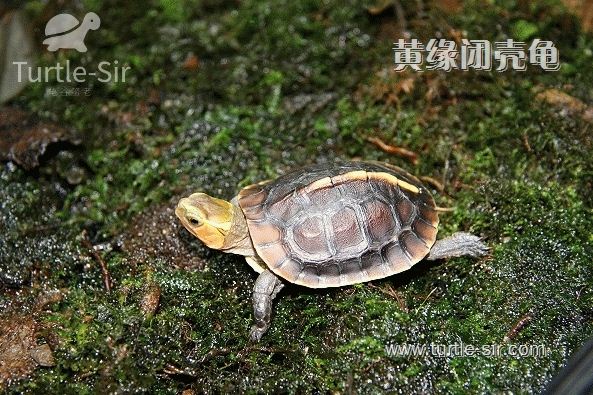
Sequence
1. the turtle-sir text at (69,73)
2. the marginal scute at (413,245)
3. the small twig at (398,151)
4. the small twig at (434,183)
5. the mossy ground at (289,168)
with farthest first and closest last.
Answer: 1. the turtle-sir text at (69,73)
2. the small twig at (398,151)
3. the small twig at (434,183)
4. the marginal scute at (413,245)
5. the mossy ground at (289,168)

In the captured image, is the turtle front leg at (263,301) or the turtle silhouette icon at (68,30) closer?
the turtle front leg at (263,301)

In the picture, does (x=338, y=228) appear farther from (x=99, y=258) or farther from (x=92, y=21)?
(x=92, y=21)

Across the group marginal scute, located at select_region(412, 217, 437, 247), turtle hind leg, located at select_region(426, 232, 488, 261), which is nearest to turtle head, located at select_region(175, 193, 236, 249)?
marginal scute, located at select_region(412, 217, 437, 247)

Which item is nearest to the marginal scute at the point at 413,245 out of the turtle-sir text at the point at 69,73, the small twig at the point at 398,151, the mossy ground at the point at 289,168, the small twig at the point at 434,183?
the mossy ground at the point at 289,168

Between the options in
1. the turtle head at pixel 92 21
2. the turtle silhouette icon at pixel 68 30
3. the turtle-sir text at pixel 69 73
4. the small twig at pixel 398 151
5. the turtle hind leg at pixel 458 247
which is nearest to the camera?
the turtle hind leg at pixel 458 247

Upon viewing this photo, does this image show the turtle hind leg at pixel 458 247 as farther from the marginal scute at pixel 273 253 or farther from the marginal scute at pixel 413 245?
the marginal scute at pixel 273 253

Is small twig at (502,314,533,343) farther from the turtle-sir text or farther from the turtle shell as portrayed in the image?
the turtle-sir text

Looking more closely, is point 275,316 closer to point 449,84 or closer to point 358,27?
point 449,84
